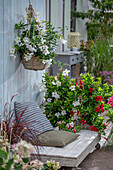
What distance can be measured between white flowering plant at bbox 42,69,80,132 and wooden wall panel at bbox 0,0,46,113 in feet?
1.09

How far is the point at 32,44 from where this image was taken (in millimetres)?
3998

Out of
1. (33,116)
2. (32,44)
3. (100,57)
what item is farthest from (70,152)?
(100,57)

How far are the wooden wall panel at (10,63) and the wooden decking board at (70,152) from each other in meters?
0.76

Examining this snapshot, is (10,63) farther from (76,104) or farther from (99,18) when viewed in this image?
(99,18)

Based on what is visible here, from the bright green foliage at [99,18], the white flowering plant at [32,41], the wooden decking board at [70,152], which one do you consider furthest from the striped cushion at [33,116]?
the bright green foliage at [99,18]

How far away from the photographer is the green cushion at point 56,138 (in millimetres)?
3655

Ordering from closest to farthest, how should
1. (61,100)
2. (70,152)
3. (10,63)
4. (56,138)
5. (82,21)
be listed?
(70,152) → (56,138) → (10,63) → (61,100) → (82,21)

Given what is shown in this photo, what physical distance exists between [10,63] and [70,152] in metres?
1.29

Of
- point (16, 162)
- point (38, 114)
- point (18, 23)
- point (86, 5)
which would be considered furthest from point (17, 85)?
point (86, 5)

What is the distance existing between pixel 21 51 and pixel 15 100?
2.04ft

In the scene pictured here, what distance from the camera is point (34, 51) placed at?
401cm

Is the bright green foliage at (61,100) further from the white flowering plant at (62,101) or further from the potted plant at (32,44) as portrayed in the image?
the potted plant at (32,44)

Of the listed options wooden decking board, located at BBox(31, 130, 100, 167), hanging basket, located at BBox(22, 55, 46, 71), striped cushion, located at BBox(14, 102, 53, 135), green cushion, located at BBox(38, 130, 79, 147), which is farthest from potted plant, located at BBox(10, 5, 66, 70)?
wooden decking board, located at BBox(31, 130, 100, 167)

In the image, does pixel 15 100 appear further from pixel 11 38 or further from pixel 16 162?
pixel 16 162
